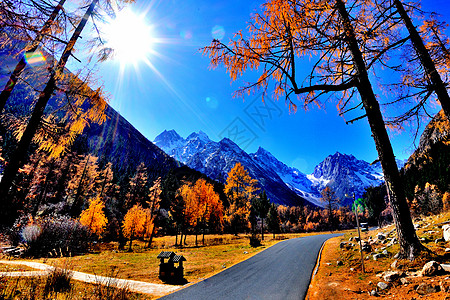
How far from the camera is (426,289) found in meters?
3.25

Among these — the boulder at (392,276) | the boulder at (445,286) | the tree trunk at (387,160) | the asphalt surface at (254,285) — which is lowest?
the asphalt surface at (254,285)

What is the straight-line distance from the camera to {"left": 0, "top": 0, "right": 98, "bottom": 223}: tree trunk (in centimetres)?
508

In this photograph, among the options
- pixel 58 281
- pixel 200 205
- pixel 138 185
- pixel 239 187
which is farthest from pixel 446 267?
pixel 138 185

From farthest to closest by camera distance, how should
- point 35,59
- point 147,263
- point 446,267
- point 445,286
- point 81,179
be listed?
point 81,179 → point 147,263 → point 35,59 → point 446,267 → point 445,286

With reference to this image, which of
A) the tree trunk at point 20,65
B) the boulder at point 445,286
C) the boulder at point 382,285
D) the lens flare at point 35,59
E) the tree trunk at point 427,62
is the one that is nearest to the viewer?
the boulder at point 445,286

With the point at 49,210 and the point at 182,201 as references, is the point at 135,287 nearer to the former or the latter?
the point at 182,201

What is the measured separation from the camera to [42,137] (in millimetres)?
6449

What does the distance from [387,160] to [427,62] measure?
3943 millimetres

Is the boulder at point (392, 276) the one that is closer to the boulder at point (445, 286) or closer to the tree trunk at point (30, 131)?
the boulder at point (445, 286)

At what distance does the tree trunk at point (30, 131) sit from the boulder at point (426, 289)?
9678mm

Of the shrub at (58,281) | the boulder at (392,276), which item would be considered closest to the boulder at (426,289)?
the boulder at (392,276)

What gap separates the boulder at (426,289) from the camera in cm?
316

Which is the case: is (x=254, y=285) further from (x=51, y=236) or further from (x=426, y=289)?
(x=51, y=236)

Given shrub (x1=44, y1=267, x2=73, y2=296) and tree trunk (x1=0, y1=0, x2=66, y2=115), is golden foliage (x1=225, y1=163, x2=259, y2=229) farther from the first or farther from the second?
tree trunk (x1=0, y1=0, x2=66, y2=115)
